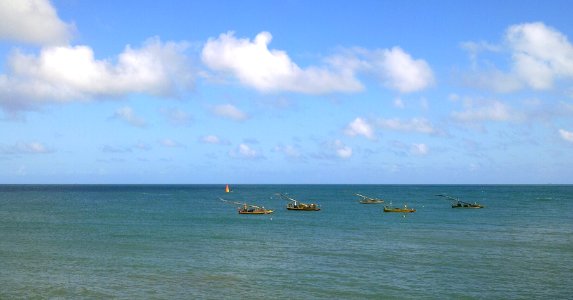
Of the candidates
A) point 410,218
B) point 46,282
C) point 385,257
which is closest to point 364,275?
point 385,257

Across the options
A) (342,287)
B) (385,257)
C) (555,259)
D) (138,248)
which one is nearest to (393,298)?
(342,287)

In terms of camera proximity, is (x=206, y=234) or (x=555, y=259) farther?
(x=206, y=234)

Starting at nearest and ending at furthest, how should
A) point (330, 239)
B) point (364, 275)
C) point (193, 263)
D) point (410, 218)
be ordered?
point (364, 275), point (193, 263), point (330, 239), point (410, 218)

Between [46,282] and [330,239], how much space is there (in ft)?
125

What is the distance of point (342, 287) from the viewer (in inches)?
1683

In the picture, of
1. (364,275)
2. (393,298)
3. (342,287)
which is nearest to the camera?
(393,298)

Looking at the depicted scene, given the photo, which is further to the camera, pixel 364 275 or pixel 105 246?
pixel 105 246

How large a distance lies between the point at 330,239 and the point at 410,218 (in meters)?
38.8

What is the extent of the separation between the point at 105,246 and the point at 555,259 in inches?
2062

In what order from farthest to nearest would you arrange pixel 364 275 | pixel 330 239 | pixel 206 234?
pixel 206 234, pixel 330 239, pixel 364 275

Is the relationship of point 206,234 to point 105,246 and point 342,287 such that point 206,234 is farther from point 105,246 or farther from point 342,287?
point 342,287

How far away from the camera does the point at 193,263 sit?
52.5m

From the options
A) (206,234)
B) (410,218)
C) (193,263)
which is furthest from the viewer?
(410,218)

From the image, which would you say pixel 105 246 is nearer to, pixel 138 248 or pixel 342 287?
pixel 138 248
